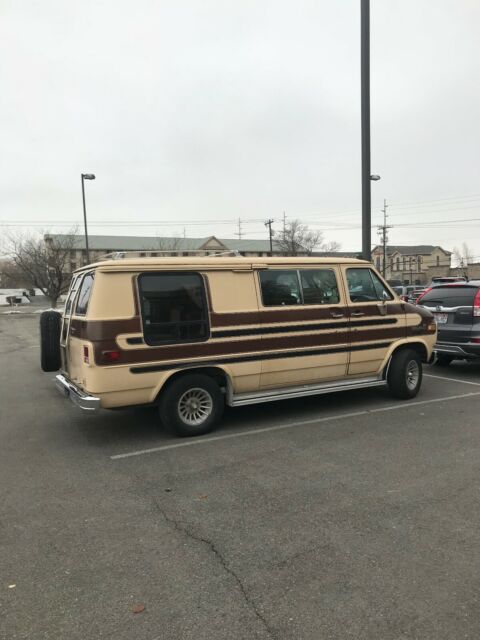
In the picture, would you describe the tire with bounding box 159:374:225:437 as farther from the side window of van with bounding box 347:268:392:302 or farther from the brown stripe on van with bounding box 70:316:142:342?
the side window of van with bounding box 347:268:392:302

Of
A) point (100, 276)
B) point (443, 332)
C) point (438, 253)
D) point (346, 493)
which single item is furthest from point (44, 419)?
point (438, 253)

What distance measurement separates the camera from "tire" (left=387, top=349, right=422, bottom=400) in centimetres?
738

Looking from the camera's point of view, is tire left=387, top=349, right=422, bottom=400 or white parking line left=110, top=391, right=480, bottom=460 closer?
white parking line left=110, top=391, right=480, bottom=460

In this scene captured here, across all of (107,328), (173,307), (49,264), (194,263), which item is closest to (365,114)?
(194,263)

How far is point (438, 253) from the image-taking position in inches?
4754

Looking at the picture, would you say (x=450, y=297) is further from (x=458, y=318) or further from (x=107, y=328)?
(x=107, y=328)

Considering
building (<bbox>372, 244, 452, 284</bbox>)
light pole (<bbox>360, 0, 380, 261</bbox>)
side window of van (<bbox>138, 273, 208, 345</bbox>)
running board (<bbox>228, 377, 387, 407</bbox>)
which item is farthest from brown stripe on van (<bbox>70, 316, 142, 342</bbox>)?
building (<bbox>372, 244, 452, 284</bbox>)

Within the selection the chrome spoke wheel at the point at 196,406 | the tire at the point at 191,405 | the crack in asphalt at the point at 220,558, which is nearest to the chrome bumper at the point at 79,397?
the tire at the point at 191,405

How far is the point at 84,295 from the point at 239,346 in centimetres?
195

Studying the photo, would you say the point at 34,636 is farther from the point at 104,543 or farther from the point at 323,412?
the point at 323,412

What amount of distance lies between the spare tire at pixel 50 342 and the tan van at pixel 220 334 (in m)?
0.01

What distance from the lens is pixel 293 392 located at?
21.4ft

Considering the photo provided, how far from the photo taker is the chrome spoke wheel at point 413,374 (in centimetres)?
752

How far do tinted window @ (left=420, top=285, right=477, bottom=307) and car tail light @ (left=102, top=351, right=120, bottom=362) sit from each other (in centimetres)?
656
